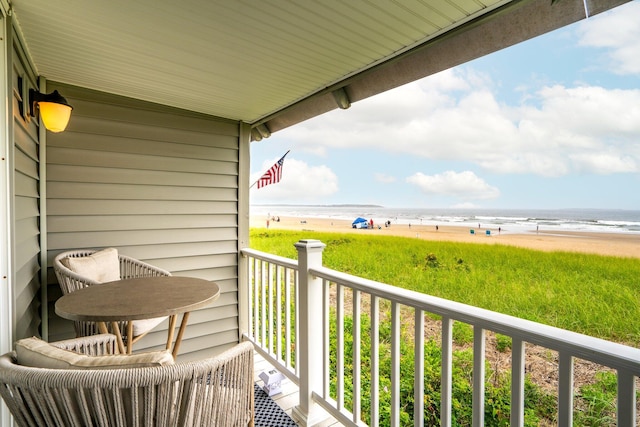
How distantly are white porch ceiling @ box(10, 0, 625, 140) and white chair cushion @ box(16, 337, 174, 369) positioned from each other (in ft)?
5.15

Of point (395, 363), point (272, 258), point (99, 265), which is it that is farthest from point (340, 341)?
point (99, 265)

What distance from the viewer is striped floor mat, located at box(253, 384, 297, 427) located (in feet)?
7.48

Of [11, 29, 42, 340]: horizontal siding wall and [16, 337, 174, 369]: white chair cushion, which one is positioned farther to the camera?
[11, 29, 42, 340]: horizontal siding wall

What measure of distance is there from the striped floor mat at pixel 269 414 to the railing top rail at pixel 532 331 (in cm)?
128

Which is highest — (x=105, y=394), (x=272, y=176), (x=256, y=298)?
(x=272, y=176)

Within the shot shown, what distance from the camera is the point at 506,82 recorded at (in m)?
3.19

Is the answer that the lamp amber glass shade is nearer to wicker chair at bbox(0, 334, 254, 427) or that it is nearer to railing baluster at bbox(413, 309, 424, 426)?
wicker chair at bbox(0, 334, 254, 427)

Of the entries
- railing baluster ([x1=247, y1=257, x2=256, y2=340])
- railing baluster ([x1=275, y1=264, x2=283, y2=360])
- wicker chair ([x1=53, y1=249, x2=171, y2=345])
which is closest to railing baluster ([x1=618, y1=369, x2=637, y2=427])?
railing baluster ([x1=275, y1=264, x2=283, y2=360])

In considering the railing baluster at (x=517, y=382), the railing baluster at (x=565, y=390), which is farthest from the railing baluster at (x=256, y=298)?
the railing baluster at (x=565, y=390)

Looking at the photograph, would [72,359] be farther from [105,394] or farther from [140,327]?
[140,327]

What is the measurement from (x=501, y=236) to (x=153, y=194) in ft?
10.3

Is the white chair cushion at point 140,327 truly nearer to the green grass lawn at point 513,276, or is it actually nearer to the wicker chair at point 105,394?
the wicker chair at point 105,394

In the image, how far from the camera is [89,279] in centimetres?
219

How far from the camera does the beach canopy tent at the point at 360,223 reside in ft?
13.8
